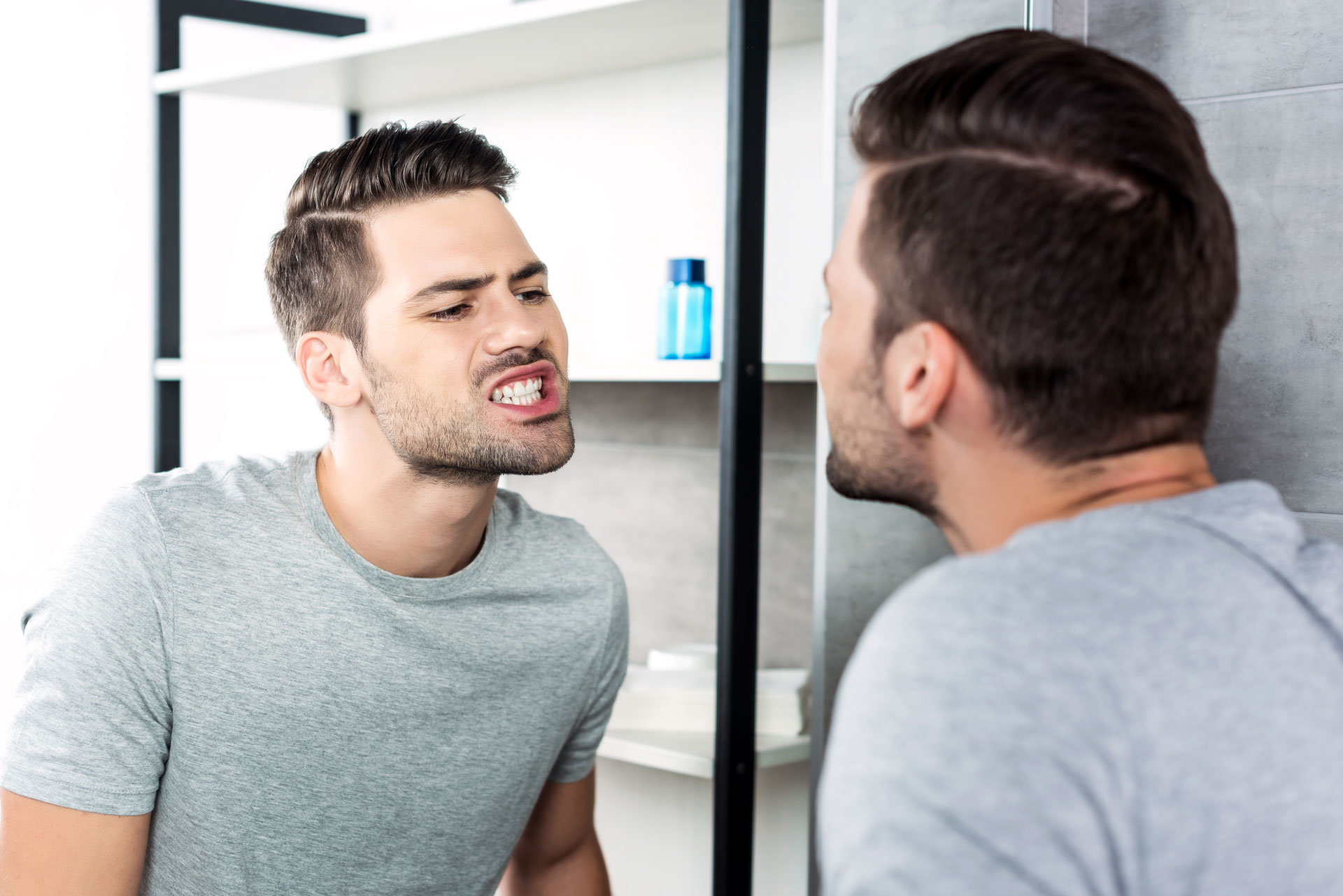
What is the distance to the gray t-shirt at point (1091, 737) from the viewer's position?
46 centimetres

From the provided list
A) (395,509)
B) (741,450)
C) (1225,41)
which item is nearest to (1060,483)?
(741,450)

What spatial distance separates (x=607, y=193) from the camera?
5.64 ft

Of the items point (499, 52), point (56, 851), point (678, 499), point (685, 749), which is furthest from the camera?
point (678, 499)

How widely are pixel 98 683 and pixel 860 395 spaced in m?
0.75

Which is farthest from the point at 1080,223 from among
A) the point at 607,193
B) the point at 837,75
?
the point at 607,193

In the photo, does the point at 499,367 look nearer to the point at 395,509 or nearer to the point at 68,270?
the point at 395,509

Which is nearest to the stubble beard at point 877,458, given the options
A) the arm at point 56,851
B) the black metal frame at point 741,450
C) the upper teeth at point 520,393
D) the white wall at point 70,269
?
the black metal frame at point 741,450

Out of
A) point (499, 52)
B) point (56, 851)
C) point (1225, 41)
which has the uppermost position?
point (499, 52)

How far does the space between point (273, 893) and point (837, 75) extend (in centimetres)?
98

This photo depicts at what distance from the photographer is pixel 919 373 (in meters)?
0.66

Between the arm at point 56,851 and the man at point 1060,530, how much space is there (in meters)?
0.75

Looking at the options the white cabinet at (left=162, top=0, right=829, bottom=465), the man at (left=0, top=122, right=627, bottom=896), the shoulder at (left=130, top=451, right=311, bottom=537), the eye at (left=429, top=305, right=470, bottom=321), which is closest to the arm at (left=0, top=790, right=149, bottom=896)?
the man at (left=0, top=122, right=627, bottom=896)

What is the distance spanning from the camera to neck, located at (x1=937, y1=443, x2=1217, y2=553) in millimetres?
639

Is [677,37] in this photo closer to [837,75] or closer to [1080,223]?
[837,75]
